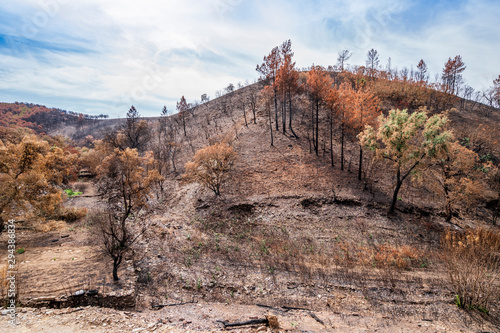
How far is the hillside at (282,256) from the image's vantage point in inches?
334

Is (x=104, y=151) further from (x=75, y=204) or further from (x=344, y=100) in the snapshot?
(x=344, y=100)

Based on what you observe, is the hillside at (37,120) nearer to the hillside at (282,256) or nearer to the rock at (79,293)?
the hillside at (282,256)

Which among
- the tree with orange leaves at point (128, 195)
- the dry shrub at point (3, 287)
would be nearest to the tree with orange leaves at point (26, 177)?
the tree with orange leaves at point (128, 195)

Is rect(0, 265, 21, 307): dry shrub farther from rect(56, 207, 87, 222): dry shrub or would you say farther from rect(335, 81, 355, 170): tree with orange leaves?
rect(335, 81, 355, 170): tree with orange leaves

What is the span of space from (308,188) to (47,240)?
23144mm

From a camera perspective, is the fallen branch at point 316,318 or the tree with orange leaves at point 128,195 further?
the tree with orange leaves at point 128,195

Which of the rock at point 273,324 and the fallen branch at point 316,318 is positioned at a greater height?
the rock at point 273,324

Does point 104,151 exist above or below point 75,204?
above

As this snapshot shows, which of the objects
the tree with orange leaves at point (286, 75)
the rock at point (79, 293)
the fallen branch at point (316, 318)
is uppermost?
the tree with orange leaves at point (286, 75)

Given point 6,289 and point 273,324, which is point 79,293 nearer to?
point 6,289

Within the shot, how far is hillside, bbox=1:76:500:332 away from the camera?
27.8ft

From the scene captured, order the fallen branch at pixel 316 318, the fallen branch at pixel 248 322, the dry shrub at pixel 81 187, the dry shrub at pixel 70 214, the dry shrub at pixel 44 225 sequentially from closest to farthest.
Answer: the fallen branch at pixel 248 322
the fallen branch at pixel 316 318
the dry shrub at pixel 44 225
the dry shrub at pixel 70 214
the dry shrub at pixel 81 187

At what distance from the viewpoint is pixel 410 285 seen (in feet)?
34.4

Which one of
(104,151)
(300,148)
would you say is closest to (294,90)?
(300,148)
